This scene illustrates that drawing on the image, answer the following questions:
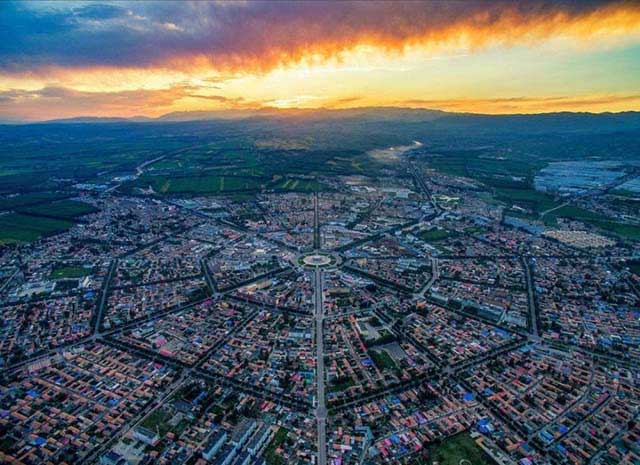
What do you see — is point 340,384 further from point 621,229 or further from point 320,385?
point 621,229

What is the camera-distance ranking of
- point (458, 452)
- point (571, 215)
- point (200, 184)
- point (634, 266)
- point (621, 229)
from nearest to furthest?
1. point (458, 452)
2. point (634, 266)
3. point (621, 229)
4. point (571, 215)
5. point (200, 184)

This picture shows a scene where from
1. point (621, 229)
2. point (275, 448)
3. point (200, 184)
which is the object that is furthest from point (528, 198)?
point (275, 448)

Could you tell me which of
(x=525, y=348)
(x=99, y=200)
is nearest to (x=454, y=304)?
(x=525, y=348)

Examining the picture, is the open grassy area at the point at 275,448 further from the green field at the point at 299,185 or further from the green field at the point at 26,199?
the green field at the point at 26,199

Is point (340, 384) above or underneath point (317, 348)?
underneath

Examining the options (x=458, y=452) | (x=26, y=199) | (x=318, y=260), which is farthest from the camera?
(x=26, y=199)

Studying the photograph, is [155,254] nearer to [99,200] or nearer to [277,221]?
[277,221]

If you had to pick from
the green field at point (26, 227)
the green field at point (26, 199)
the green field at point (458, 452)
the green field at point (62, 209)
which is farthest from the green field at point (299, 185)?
the green field at point (458, 452)
